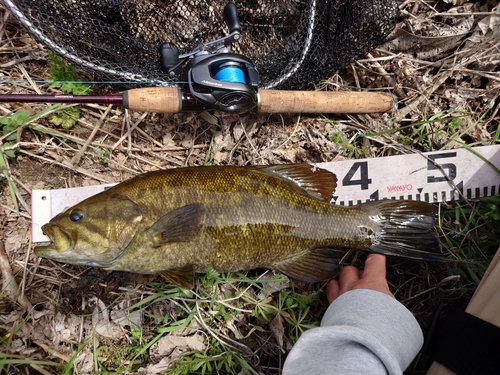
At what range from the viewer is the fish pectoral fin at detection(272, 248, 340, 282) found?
2.76 meters

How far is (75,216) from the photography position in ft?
7.94

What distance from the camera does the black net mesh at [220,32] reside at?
2.89 meters

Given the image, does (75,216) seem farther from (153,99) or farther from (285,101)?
(285,101)

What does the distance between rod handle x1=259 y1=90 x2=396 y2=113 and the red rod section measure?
108 cm

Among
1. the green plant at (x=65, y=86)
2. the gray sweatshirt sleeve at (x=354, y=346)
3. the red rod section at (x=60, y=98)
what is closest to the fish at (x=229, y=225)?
the gray sweatshirt sleeve at (x=354, y=346)

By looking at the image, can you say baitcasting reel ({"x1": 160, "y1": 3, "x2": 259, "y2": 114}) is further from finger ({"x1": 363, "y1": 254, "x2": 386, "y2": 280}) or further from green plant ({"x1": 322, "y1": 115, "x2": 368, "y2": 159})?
finger ({"x1": 363, "y1": 254, "x2": 386, "y2": 280})

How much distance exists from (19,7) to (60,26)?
265 mm

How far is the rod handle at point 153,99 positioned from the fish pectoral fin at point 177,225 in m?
0.80

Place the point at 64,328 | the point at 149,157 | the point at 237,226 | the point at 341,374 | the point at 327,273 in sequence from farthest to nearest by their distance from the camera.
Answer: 1. the point at 149,157
2. the point at 64,328
3. the point at 327,273
4. the point at 237,226
5. the point at 341,374

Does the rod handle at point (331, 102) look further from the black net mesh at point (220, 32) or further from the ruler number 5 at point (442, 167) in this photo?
the ruler number 5 at point (442, 167)

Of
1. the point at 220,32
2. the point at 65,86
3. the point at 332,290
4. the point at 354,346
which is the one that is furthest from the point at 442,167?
the point at 65,86

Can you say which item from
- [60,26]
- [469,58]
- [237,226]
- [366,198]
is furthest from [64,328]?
[469,58]

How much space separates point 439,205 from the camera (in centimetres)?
313

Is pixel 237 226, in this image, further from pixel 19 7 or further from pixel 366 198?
pixel 19 7
